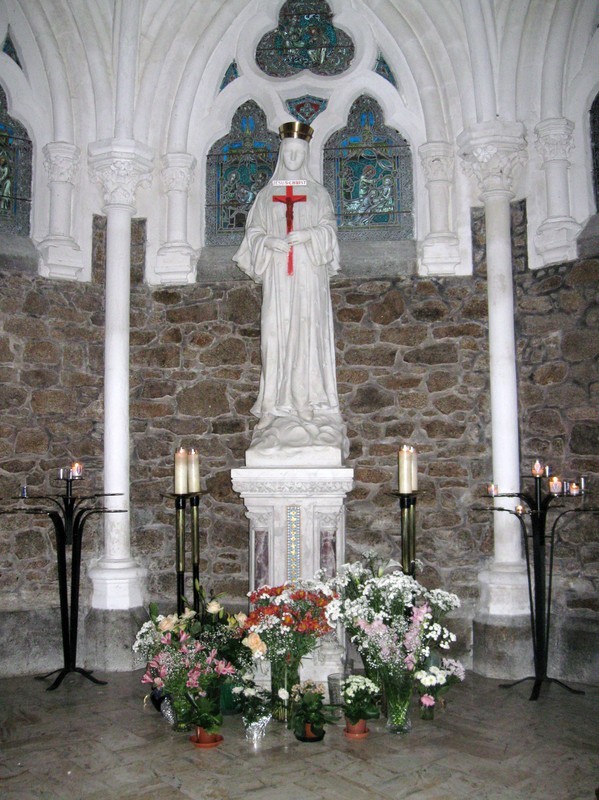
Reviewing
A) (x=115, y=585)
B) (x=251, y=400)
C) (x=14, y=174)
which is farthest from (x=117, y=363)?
(x=14, y=174)

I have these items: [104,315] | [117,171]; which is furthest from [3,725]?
[117,171]

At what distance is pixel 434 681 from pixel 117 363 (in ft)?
12.6

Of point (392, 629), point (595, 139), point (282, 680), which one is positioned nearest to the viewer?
point (392, 629)

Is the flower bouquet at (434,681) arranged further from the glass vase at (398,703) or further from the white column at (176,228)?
the white column at (176,228)

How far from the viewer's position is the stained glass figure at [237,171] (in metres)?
7.20

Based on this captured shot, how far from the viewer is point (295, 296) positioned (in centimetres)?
557

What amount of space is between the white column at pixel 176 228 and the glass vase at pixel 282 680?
3822 millimetres

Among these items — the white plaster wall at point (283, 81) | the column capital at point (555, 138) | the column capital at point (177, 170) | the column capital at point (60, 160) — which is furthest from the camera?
the column capital at point (177, 170)

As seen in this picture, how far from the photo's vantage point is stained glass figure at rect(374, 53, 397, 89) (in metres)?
7.14

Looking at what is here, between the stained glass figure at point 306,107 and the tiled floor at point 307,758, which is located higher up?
the stained glass figure at point 306,107

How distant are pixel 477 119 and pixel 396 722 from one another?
4.89m

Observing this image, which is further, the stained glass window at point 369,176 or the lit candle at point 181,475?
the stained glass window at point 369,176

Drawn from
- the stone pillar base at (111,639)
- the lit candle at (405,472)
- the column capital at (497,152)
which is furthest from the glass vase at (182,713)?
the column capital at (497,152)

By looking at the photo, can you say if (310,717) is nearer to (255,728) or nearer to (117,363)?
(255,728)
